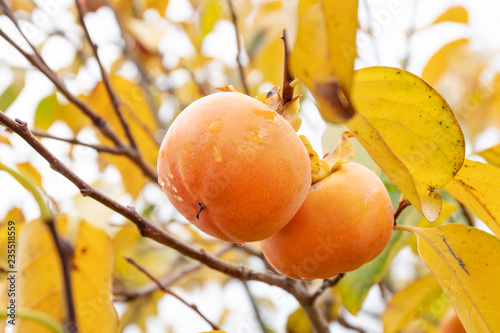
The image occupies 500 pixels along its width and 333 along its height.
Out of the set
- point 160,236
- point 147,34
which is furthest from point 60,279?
point 147,34

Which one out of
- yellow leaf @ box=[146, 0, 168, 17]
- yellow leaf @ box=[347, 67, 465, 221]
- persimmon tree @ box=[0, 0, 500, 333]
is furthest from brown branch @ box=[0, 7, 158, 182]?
yellow leaf @ box=[146, 0, 168, 17]

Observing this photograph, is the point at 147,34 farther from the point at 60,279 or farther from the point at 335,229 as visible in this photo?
the point at 335,229

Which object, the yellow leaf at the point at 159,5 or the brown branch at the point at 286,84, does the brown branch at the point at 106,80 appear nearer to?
the brown branch at the point at 286,84

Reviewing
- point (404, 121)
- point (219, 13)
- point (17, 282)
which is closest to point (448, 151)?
point (404, 121)

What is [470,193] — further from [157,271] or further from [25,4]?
[25,4]

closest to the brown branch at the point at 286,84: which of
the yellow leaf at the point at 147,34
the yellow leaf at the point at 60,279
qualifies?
the yellow leaf at the point at 60,279

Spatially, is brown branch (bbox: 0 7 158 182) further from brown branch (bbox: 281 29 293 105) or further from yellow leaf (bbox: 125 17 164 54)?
brown branch (bbox: 281 29 293 105)
